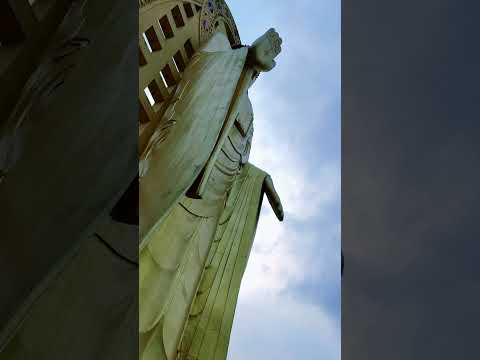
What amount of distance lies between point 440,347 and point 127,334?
4.04 ft

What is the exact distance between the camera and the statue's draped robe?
2602 millimetres

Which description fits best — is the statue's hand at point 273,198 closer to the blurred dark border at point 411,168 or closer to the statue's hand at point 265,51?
the statue's hand at point 265,51

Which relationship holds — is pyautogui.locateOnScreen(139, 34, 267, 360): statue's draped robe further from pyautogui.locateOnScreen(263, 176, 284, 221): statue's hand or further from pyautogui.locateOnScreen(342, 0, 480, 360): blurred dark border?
pyautogui.locateOnScreen(342, 0, 480, 360): blurred dark border

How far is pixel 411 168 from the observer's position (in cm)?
58

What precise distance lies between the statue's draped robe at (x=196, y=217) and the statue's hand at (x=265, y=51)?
115 mm

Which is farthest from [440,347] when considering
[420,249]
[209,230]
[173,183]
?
[209,230]

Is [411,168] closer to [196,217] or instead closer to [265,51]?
[196,217]

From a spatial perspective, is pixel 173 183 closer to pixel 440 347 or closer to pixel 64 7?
pixel 64 7

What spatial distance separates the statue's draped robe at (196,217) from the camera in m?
2.60

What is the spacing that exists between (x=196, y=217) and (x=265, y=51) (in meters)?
1.78

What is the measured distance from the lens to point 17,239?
984mm

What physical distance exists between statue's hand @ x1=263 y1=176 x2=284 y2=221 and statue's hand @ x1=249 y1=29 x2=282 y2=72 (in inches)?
46.5

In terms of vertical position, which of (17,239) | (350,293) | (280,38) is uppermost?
(280,38)

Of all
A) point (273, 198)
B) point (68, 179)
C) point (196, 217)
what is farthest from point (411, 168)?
point (273, 198)
